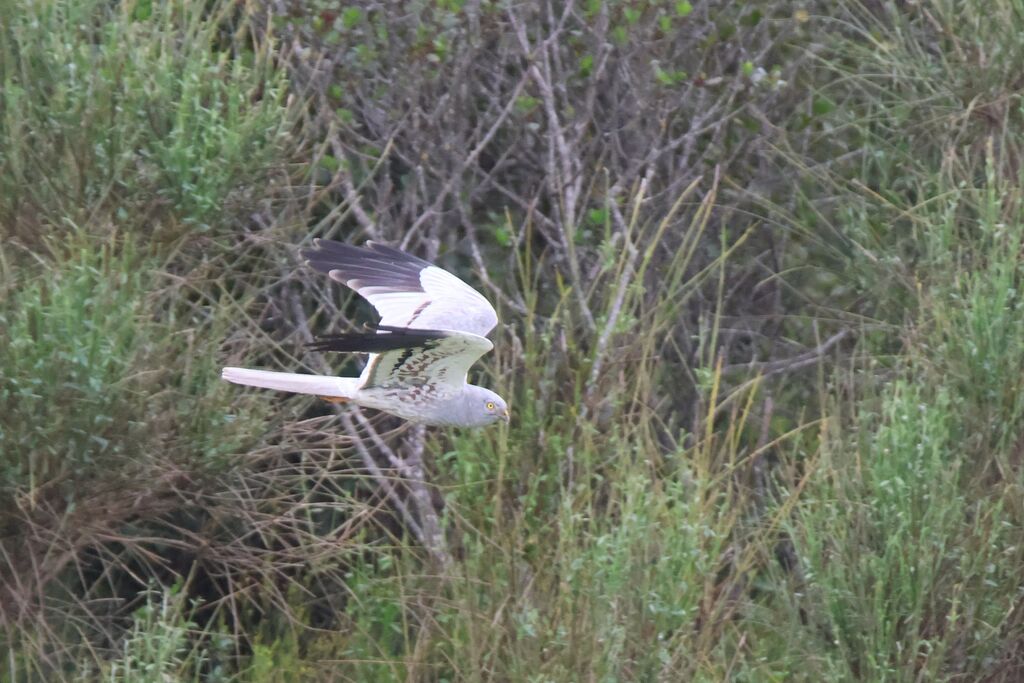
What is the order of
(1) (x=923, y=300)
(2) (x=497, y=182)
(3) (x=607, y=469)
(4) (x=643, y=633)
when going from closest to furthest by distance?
(4) (x=643, y=633) → (3) (x=607, y=469) → (1) (x=923, y=300) → (2) (x=497, y=182)

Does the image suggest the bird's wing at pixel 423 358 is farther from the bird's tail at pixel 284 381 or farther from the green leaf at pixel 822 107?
the green leaf at pixel 822 107

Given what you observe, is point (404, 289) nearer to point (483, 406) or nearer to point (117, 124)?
point (483, 406)

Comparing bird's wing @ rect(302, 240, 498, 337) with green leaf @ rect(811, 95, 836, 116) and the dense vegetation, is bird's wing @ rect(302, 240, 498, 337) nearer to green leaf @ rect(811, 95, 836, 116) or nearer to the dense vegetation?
the dense vegetation

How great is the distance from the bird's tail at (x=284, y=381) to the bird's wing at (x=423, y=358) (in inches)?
5.3

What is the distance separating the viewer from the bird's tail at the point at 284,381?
18.5 feet

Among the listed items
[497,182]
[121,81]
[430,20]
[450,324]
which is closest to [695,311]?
[497,182]

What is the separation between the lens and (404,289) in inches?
248

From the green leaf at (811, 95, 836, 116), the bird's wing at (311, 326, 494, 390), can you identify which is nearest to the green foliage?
the bird's wing at (311, 326, 494, 390)

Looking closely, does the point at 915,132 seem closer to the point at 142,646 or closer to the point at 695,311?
the point at 695,311

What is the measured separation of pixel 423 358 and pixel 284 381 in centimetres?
46

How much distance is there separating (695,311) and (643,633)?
9.27 ft

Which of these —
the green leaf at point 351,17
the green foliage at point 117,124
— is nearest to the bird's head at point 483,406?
the green foliage at point 117,124

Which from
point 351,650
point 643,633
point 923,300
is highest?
point 923,300

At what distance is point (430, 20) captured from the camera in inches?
291
